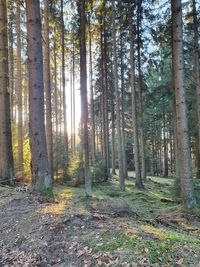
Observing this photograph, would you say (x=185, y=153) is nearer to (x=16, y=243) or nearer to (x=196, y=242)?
(x=196, y=242)

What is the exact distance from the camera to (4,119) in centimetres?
1133

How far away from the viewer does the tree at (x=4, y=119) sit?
11164 mm

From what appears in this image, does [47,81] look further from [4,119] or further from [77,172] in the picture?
[77,172]

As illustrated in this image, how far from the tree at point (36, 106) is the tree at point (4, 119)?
336 centimetres

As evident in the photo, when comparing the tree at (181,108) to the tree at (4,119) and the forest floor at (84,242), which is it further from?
the tree at (4,119)

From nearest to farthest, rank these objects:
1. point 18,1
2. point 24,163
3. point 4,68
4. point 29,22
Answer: point 29,22, point 18,1, point 4,68, point 24,163

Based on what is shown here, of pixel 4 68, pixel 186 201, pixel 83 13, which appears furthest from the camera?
pixel 4 68

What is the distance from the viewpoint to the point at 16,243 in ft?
15.9

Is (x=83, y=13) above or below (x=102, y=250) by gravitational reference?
above

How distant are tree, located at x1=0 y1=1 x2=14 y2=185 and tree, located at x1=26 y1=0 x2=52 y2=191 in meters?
3.36

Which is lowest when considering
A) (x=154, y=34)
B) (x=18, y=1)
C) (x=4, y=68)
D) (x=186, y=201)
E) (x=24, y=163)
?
(x=186, y=201)

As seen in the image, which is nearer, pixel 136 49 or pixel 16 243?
pixel 16 243

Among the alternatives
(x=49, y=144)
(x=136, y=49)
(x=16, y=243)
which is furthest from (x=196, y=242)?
(x=136, y=49)

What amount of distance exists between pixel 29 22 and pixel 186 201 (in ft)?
21.8
